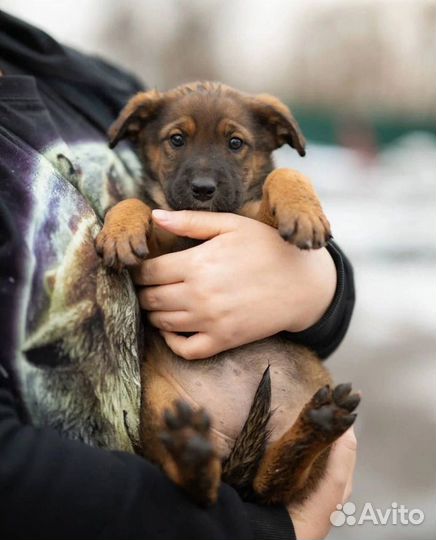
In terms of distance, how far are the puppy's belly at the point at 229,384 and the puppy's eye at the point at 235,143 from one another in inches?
32.5

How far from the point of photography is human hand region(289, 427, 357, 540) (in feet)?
6.53

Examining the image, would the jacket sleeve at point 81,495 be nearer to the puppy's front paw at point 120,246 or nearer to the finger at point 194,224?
the puppy's front paw at point 120,246

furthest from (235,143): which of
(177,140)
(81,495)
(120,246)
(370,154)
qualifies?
(370,154)

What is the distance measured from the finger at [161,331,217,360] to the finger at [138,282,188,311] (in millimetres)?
99

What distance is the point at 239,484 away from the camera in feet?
6.84

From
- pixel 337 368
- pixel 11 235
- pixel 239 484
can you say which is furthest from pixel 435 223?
pixel 11 235

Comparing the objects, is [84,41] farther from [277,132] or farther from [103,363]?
[103,363]

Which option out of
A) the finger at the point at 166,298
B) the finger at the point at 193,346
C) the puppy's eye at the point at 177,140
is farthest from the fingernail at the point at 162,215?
the puppy's eye at the point at 177,140

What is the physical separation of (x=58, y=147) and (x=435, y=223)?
24.5 feet

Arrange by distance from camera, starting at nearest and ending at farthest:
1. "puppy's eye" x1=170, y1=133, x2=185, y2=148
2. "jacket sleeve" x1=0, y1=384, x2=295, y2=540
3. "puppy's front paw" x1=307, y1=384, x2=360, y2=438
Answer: "jacket sleeve" x1=0, y1=384, x2=295, y2=540
"puppy's front paw" x1=307, y1=384, x2=360, y2=438
"puppy's eye" x1=170, y1=133, x2=185, y2=148

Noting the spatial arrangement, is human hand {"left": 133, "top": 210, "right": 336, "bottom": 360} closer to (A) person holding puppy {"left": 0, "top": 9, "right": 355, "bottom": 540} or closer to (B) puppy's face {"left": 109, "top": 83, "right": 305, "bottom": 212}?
(A) person holding puppy {"left": 0, "top": 9, "right": 355, "bottom": 540}

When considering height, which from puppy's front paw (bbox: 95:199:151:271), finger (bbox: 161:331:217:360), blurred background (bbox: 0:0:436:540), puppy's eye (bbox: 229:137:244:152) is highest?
puppy's eye (bbox: 229:137:244:152)

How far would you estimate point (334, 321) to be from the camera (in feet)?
7.77

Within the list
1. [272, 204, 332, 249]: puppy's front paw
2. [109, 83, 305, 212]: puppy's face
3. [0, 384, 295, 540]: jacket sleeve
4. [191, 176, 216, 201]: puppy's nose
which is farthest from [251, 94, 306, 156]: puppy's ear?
[0, 384, 295, 540]: jacket sleeve
